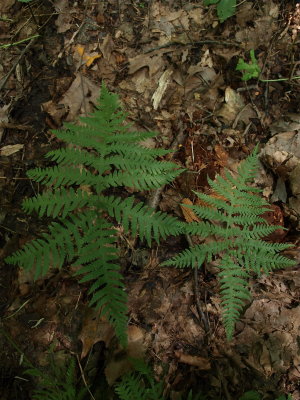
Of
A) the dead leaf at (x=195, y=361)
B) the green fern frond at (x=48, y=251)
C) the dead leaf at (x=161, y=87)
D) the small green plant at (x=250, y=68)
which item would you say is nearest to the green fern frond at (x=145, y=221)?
the green fern frond at (x=48, y=251)

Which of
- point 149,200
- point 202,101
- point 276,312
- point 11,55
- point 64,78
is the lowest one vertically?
point 276,312

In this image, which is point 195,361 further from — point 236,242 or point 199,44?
point 199,44

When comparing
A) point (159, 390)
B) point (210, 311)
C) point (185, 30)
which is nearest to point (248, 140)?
point (185, 30)

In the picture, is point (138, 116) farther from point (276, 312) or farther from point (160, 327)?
point (276, 312)

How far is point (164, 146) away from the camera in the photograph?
320 cm

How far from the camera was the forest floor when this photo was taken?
252 centimetres

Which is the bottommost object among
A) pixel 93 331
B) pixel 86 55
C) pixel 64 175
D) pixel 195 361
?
pixel 195 361

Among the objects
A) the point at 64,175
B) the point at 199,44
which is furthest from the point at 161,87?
the point at 64,175

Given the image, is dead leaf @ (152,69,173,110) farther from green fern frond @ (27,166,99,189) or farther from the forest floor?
green fern frond @ (27,166,99,189)

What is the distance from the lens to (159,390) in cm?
234

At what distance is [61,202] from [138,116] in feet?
4.45

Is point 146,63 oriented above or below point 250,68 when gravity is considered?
above

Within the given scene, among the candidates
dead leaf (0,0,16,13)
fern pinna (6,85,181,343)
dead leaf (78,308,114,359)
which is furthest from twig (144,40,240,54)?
dead leaf (78,308,114,359)

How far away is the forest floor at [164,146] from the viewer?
2520mm
